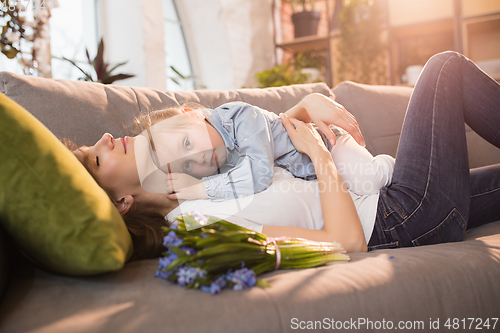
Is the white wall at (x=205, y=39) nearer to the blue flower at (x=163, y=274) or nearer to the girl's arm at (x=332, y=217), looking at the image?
the girl's arm at (x=332, y=217)

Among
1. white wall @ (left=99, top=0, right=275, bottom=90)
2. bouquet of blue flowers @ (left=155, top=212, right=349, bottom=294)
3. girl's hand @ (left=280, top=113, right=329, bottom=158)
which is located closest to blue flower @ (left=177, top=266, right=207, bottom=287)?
bouquet of blue flowers @ (left=155, top=212, right=349, bottom=294)

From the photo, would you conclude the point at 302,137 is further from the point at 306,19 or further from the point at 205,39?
the point at 205,39

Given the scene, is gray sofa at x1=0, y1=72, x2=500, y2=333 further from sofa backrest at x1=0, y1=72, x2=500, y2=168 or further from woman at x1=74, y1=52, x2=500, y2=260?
sofa backrest at x1=0, y1=72, x2=500, y2=168

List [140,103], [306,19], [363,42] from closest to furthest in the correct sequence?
[140,103] → [363,42] → [306,19]

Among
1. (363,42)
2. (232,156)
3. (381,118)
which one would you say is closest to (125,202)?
(232,156)

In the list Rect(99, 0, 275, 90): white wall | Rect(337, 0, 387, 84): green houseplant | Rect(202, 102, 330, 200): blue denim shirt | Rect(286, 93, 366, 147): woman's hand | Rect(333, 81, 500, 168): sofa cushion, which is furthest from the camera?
Rect(337, 0, 387, 84): green houseplant

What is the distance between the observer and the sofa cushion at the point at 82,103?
1160 mm

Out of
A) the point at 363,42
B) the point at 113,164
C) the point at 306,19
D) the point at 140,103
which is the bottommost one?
the point at 113,164

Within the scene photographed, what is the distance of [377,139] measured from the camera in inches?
69.9

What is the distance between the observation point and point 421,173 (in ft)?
3.69

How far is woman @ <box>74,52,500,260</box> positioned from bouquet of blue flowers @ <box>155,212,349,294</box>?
298 millimetres

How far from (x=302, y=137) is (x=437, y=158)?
433 mm

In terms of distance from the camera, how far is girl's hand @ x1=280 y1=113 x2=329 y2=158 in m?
1.17

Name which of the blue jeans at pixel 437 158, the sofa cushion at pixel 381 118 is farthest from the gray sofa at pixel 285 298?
the sofa cushion at pixel 381 118
